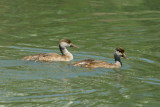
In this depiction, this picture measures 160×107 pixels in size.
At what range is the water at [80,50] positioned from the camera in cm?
1086

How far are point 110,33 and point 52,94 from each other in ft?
29.9

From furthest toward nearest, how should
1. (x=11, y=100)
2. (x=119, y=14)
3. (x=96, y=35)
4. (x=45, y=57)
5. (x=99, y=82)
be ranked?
(x=119, y=14) < (x=96, y=35) < (x=45, y=57) < (x=99, y=82) < (x=11, y=100)

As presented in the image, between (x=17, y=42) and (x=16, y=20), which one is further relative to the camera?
(x=16, y=20)

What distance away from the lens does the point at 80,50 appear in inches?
664

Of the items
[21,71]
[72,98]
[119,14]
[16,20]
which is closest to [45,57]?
[21,71]

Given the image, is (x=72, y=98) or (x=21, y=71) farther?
(x=21, y=71)

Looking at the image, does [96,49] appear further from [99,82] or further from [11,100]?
[11,100]

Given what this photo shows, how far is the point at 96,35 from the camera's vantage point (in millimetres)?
19406

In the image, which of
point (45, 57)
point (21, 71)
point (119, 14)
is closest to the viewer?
point (21, 71)

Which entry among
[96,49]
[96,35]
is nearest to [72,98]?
[96,49]

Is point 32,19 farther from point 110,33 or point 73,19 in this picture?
point 110,33

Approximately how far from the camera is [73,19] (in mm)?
22500

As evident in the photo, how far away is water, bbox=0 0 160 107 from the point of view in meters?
10.9

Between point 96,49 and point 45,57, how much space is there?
2.55m
